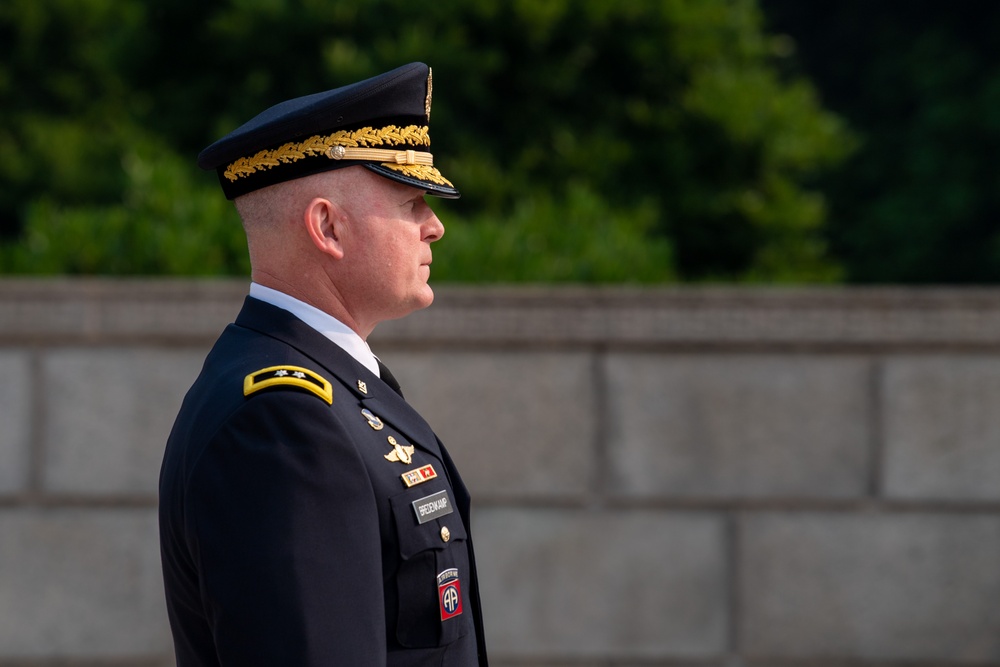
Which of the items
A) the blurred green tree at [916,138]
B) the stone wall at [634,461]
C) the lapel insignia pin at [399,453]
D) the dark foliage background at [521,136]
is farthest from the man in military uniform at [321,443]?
the blurred green tree at [916,138]

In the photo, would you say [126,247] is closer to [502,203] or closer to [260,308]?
[502,203]

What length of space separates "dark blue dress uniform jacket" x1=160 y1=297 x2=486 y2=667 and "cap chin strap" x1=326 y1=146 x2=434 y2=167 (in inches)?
12.9

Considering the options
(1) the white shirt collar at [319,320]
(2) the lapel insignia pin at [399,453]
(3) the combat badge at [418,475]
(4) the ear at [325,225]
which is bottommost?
(3) the combat badge at [418,475]

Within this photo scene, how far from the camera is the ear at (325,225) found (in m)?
2.36

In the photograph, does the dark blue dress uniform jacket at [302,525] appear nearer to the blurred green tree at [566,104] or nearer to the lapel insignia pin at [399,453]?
the lapel insignia pin at [399,453]

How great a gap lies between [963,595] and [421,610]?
13.6ft

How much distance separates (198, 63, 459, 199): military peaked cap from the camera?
2.39 m

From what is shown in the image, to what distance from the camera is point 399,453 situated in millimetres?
2387

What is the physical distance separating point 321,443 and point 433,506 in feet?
1.02

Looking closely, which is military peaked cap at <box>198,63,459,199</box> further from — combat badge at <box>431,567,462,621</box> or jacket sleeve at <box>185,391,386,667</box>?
combat badge at <box>431,567,462,621</box>

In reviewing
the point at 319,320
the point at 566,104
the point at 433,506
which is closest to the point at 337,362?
the point at 319,320

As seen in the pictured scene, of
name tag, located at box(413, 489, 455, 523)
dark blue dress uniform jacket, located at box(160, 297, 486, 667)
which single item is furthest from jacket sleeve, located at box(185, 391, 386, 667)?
name tag, located at box(413, 489, 455, 523)

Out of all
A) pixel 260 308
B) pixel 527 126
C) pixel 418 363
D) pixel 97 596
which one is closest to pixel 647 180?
pixel 527 126

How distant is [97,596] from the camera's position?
18.7ft
